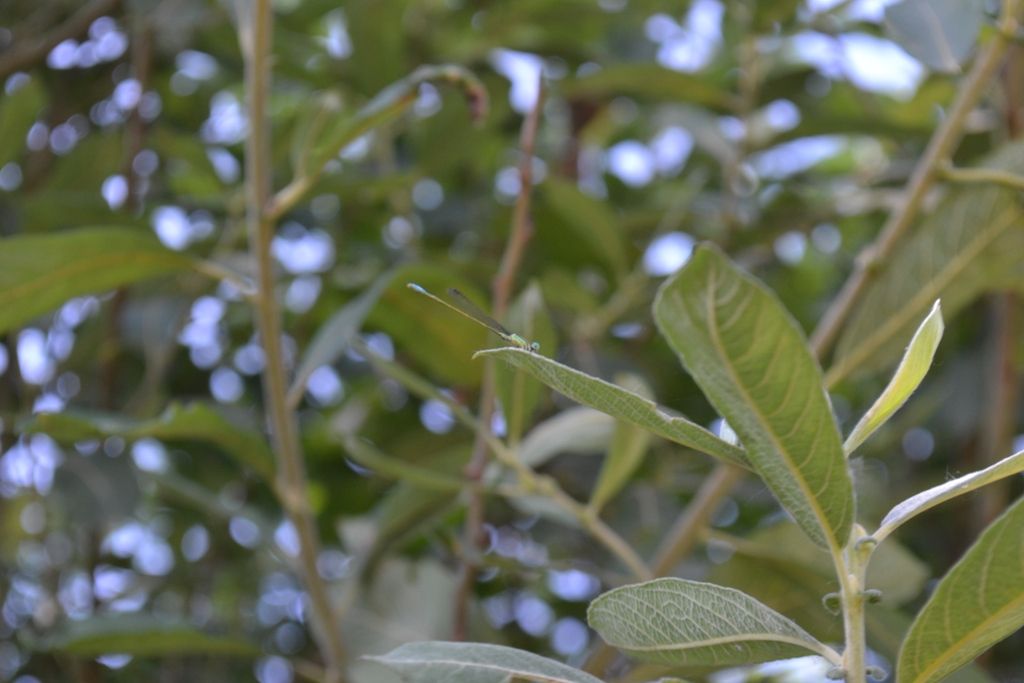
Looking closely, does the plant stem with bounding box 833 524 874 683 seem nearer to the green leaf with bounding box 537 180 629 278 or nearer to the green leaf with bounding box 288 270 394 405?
the green leaf with bounding box 288 270 394 405

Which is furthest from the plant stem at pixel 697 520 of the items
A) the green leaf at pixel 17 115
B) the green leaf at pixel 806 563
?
the green leaf at pixel 17 115

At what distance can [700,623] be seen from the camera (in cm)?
47

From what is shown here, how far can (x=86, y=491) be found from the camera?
3.44 ft

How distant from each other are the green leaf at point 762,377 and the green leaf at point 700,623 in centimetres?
5

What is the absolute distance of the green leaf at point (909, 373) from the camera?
449 millimetres

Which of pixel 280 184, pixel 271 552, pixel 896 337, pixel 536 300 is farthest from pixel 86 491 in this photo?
pixel 896 337

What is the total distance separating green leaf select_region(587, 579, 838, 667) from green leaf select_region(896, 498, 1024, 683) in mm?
39

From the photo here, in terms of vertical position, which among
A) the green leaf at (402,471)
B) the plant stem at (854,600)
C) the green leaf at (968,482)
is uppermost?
the green leaf at (968,482)

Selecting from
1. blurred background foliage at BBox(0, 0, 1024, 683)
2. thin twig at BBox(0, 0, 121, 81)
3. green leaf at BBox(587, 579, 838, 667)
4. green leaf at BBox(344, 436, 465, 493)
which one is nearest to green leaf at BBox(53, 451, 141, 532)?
blurred background foliage at BBox(0, 0, 1024, 683)

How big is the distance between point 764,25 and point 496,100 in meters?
0.31

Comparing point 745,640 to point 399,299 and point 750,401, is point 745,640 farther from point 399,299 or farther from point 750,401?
point 399,299

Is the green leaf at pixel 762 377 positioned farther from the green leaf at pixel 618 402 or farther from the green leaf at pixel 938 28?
the green leaf at pixel 938 28

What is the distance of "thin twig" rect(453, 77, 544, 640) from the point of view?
79 centimetres

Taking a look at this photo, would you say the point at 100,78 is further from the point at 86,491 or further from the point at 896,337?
the point at 896,337
